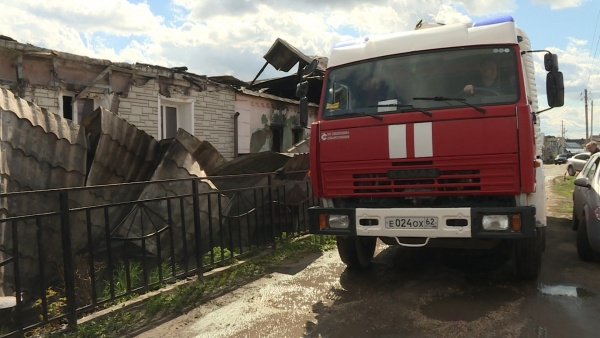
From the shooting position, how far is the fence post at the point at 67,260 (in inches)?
141

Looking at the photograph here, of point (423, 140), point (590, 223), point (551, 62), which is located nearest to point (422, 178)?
point (423, 140)

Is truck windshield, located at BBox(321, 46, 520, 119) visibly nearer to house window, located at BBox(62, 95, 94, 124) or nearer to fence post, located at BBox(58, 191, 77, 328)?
fence post, located at BBox(58, 191, 77, 328)

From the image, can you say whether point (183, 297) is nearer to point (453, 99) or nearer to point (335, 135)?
point (335, 135)

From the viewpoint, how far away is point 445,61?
14.0 feet

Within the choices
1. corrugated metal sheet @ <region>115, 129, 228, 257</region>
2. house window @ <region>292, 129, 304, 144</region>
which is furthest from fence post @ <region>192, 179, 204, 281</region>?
house window @ <region>292, 129, 304, 144</region>

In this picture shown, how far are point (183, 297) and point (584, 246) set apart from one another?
194 inches

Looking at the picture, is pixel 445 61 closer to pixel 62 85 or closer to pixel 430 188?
pixel 430 188

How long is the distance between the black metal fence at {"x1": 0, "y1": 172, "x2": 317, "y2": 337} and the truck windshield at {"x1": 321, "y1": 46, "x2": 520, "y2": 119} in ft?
6.65

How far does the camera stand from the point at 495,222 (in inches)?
150

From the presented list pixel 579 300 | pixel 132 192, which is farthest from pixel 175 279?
pixel 579 300

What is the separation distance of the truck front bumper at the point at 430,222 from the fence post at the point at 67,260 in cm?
230

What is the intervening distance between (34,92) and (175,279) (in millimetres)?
4328

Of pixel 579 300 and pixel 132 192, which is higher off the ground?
pixel 132 192

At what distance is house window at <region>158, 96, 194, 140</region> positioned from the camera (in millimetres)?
9234
